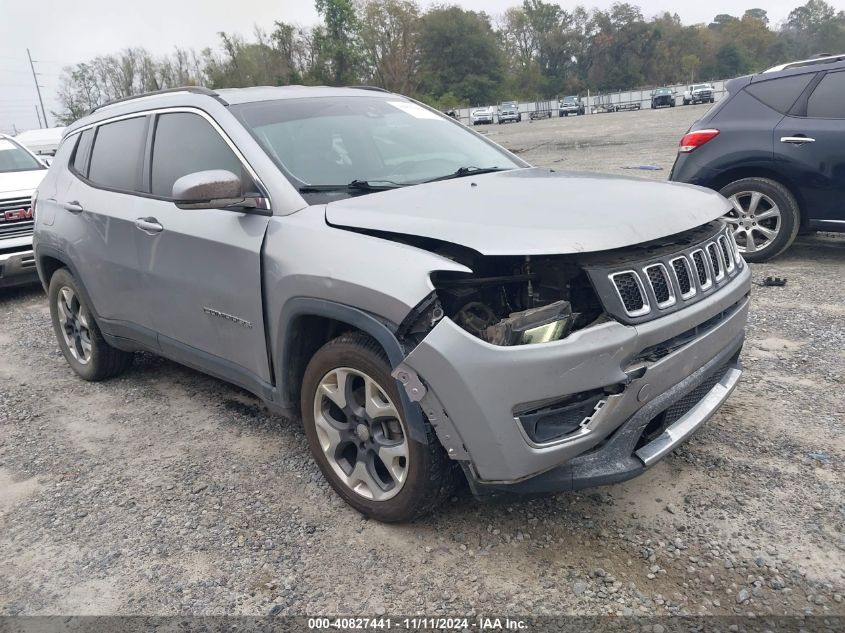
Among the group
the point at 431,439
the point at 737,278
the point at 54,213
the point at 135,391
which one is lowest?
the point at 135,391

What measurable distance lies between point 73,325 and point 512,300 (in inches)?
145

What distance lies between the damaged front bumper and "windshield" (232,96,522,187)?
125cm

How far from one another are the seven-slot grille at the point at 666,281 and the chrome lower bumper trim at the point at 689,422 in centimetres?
49

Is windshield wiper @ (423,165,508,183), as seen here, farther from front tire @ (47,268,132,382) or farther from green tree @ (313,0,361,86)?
green tree @ (313,0,361,86)

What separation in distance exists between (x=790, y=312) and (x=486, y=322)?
368 cm

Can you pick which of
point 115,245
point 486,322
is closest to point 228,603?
point 486,322

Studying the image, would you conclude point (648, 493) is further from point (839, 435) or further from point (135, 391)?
point (135, 391)

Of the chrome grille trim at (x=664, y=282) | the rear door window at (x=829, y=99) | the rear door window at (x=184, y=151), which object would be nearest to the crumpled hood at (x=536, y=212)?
the chrome grille trim at (x=664, y=282)

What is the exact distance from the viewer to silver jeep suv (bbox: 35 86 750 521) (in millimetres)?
2387

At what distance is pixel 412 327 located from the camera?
8.13ft

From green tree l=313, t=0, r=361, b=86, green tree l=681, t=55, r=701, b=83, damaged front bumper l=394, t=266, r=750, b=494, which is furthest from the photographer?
green tree l=681, t=55, r=701, b=83

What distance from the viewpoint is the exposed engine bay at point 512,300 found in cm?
241

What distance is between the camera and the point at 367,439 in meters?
2.87

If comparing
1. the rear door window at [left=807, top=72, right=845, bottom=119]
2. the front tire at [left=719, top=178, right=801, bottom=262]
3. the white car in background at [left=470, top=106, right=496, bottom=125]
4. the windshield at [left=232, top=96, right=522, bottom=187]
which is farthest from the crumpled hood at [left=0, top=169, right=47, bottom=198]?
the white car in background at [left=470, top=106, right=496, bottom=125]
